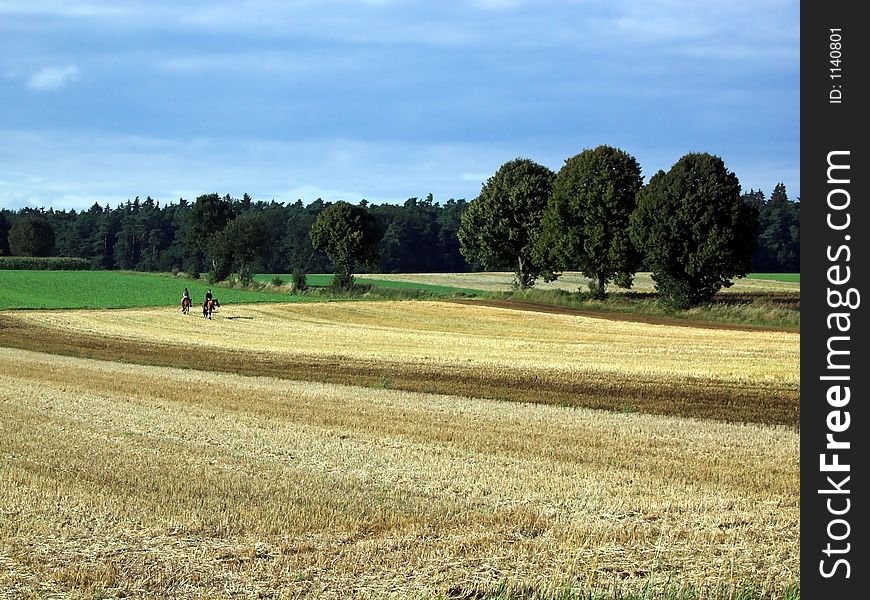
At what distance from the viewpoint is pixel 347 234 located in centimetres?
8956

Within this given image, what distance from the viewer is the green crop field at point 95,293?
6869 cm

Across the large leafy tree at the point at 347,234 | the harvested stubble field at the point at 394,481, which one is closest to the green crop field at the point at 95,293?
the large leafy tree at the point at 347,234

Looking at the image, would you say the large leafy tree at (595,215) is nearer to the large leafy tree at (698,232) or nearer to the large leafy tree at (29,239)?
the large leafy tree at (698,232)

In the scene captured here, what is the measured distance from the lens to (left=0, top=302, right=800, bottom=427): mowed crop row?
23953 millimetres

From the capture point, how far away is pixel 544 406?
21094mm

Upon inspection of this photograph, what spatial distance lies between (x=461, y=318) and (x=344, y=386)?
31278 millimetres

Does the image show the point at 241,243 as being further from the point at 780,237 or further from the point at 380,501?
the point at 380,501

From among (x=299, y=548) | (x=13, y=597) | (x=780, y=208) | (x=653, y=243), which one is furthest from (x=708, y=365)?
(x=780, y=208)

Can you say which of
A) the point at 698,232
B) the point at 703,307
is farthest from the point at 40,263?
the point at 703,307

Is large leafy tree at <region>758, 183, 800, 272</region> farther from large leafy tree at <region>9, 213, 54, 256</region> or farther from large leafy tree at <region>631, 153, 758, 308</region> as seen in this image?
large leafy tree at <region>9, 213, 54, 256</region>
